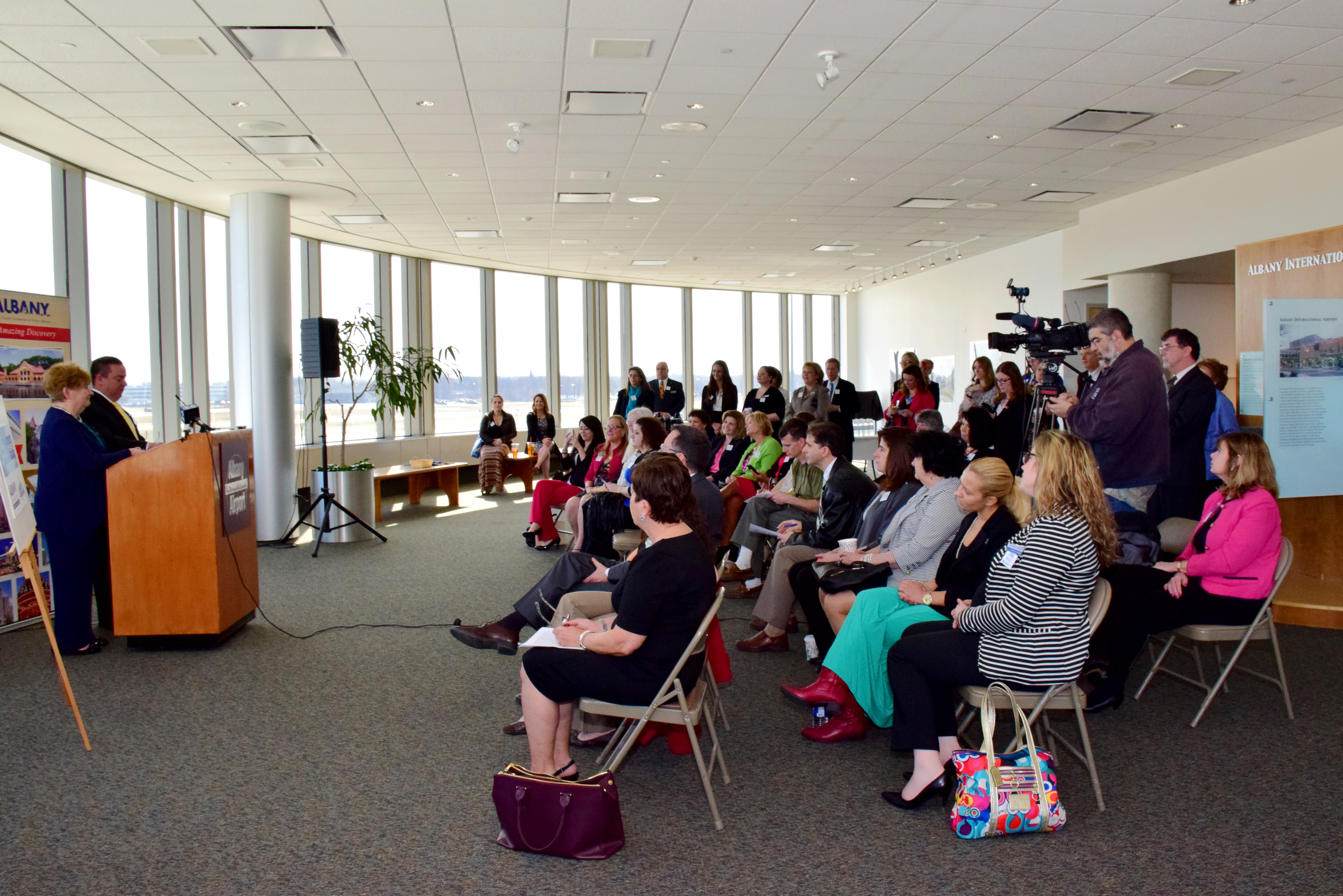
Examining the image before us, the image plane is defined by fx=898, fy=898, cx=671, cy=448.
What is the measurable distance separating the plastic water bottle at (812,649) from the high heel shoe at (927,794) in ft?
4.63

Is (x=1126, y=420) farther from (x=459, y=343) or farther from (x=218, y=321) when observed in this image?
(x=459, y=343)

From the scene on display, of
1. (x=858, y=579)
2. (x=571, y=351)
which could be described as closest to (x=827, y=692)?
(x=858, y=579)

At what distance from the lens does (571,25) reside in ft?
16.1

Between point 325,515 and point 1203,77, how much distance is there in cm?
772

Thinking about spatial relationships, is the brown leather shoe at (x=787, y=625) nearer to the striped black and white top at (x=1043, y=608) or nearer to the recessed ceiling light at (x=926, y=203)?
the striped black and white top at (x=1043, y=608)

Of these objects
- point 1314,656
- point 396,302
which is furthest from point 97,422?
point 396,302

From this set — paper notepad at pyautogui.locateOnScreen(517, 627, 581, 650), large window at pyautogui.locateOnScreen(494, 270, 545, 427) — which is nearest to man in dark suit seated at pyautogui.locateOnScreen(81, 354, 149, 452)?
paper notepad at pyautogui.locateOnScreen(517, 627, 581, 650)

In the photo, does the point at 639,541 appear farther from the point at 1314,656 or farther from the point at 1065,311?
the point at 1065,311

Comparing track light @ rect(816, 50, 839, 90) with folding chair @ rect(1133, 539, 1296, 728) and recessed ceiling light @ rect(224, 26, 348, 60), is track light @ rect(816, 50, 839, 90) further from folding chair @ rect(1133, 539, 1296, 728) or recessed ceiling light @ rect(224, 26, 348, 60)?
folding chair @ rect(1133, 539, 1296, 728)

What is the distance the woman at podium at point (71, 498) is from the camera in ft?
15.6

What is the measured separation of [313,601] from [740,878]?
4430 millimetres

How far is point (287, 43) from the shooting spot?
5.04 m

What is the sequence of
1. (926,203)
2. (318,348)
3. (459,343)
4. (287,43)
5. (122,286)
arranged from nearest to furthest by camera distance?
(287,43), (122,286), (318,348), (926,203), (459,343)

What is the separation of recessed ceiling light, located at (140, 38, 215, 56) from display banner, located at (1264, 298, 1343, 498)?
659cm
